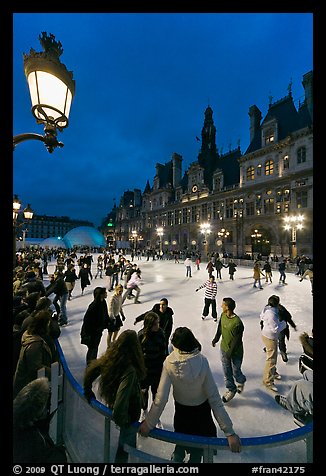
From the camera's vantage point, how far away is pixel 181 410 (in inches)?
76.9

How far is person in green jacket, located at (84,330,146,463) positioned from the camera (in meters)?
1.60

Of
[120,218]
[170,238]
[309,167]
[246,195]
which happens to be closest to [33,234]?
[120,218]

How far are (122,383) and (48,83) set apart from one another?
328 cm

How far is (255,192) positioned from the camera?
2858cm

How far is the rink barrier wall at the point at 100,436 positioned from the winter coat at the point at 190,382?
18cm

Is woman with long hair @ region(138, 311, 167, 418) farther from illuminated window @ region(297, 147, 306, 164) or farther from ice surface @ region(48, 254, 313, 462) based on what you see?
illuminated window @ region(297, 147, 306, 164)

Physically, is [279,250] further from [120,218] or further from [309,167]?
[120,218]

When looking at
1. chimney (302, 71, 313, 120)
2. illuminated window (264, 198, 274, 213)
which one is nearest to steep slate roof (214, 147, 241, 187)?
illuminated window (264, 198, 274, 213)

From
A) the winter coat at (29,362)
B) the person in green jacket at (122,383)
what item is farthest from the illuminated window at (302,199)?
the winter coat at (29,362)

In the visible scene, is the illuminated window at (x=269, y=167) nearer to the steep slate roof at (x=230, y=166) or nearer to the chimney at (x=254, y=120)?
the steep slate roof at (x=230, y=166)

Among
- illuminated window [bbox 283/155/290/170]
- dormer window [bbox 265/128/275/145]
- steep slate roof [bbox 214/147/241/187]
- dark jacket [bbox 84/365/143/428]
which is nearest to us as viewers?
dark jacket [bbox 84/365/143/428]

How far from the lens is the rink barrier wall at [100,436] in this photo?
153 centimetres

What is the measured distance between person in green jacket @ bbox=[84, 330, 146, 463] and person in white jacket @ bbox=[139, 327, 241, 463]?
0.16m
